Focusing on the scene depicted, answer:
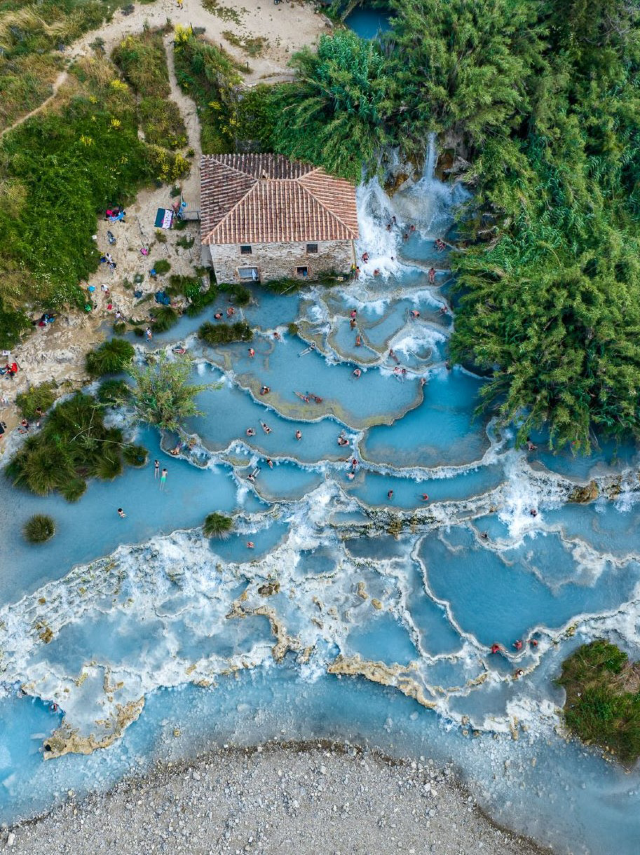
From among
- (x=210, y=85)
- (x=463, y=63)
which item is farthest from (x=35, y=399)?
(x=463, y=63)

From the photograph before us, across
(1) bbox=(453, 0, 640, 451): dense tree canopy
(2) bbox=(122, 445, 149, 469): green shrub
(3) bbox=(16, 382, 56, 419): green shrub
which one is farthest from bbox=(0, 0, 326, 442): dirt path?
(1) bbox=(453, 0, 640, 451): dense tree canopy

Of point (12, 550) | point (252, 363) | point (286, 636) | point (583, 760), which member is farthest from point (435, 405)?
point (12, 550)

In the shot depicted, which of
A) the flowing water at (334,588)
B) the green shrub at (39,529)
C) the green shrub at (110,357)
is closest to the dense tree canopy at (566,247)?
the flowing water at (334,588)

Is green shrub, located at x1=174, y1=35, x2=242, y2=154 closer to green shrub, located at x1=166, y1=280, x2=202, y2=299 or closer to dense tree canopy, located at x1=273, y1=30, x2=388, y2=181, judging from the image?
dense tree canopy, located at x1=273, y1=30, x2=388, y2=181

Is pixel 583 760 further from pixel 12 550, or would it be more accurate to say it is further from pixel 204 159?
pixel 204 159

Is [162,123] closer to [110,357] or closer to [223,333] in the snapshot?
[223,333]
